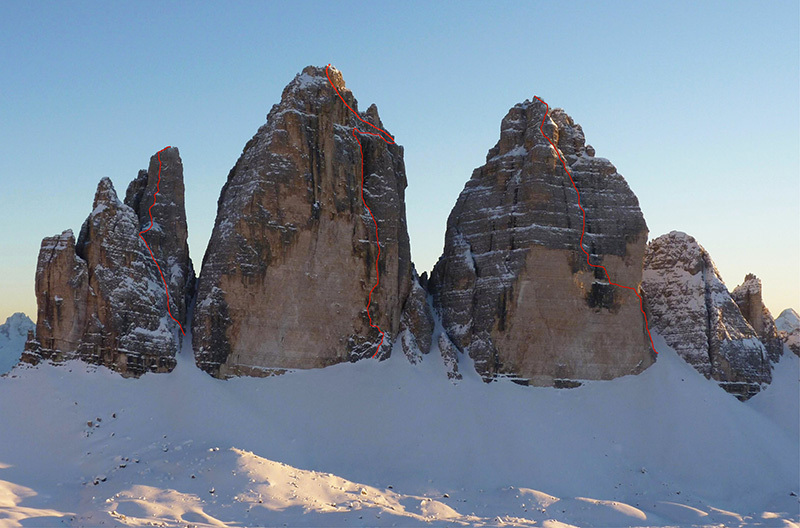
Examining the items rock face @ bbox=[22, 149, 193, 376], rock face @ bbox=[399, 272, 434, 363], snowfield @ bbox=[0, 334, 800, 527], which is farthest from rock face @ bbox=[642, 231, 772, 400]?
rock face @ bbox=[22, 149, 193, 376]

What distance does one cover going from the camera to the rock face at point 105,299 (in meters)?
46.7

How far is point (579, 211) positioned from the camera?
56.9 meters

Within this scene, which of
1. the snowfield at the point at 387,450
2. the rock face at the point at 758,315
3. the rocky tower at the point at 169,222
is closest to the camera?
the snowfield at the point at 387,450

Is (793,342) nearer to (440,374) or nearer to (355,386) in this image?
(440,374)

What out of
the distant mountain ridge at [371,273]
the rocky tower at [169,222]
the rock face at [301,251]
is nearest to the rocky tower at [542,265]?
the distant mountain ridge at [371,273]

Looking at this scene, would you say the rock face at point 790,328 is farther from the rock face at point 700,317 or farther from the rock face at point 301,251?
the rock face at point 301,251

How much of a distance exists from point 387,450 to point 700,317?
946 inches

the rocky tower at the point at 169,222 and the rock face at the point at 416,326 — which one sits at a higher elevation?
the rocky tower at the point at 169,222

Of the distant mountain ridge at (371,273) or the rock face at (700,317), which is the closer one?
the distant mountain ridge at (371,273)

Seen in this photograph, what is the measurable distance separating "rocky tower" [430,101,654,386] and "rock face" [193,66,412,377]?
4.67 m

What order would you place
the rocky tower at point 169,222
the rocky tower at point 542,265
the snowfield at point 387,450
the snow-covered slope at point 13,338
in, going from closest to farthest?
1. the snowfield at point 387,450
2. the rocky tower at point 169,222
3. the rocky tower at point 542,265
4. the snow-covered slope at point 13,338

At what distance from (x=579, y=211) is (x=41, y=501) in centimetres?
3548

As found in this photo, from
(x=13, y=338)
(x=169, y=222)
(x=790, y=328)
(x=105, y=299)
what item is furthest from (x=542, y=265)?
(x=13, y=338)

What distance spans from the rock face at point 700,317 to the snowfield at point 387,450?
1462mm
